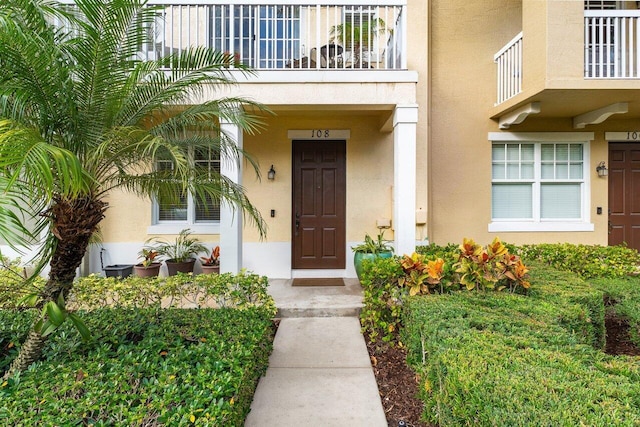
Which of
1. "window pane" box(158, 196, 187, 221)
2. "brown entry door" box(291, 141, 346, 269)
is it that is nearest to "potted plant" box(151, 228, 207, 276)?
"window pane" box(158, 196, 187, 221)

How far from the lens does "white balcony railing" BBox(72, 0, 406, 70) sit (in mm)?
5426

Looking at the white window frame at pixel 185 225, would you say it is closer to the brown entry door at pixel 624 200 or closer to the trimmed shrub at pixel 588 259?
the trimmed shrub at pixel 588 259

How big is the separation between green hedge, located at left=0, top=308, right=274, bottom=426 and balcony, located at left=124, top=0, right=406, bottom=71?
3.91 meters

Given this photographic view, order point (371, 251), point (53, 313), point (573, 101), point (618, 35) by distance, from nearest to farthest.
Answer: point (53, 313), point (618, 35), point (573, 101), point (371, 251)

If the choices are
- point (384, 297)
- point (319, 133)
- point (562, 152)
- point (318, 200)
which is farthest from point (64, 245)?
point (562, 152)

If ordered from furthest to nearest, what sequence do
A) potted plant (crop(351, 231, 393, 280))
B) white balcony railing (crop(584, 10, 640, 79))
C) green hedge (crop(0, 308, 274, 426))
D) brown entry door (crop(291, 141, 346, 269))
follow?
brown entry door (crop(291, 141, 346, 269))
potted plant (crop(351, 231, 393, 280))
white balcony railing (crop(584, 10, 640, 79))
green hedge (crop(0, 308, 274, 426))

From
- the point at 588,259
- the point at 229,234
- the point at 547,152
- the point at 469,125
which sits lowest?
the point at 588,259

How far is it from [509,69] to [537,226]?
2.99 m

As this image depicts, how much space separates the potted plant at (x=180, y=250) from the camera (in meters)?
6.36

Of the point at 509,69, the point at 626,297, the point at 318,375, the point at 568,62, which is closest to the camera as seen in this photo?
the point at 318,375

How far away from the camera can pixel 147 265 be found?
6.29 metres

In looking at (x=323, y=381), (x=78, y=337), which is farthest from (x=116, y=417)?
(x=323, y=381)

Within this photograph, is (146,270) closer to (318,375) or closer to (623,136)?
(318,375)

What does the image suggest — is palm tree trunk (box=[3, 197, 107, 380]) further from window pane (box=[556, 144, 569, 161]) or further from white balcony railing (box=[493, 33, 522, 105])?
window pane (box=[556, 144, 569, 161])
